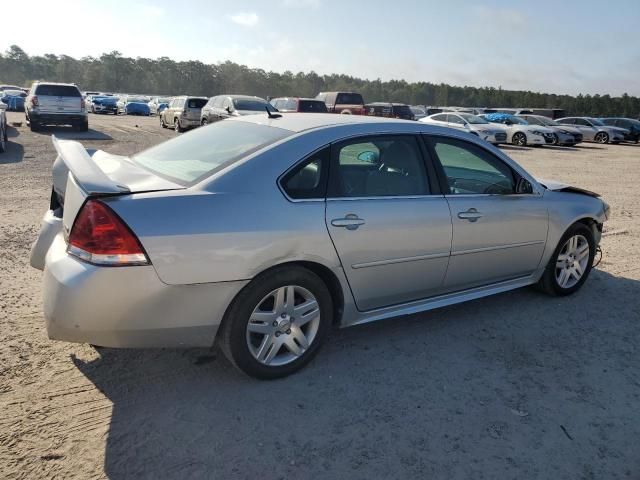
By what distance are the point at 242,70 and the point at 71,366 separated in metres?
107

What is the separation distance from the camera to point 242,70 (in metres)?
103

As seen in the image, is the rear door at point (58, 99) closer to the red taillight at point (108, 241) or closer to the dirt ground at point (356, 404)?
the dirt ground at point (356, 404)

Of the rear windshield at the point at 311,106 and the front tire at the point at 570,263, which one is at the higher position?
the rear windshield at the point at 311,106

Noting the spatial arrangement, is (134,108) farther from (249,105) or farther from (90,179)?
(90,179)

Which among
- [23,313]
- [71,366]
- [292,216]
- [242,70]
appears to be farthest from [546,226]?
[242,70]

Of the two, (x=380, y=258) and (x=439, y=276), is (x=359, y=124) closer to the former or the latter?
(x=380, y=258)

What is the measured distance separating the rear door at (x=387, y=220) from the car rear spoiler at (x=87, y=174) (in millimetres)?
1224

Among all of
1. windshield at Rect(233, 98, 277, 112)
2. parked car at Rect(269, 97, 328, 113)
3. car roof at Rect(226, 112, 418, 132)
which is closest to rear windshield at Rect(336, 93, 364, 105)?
parked car at Rect(269, 97, 328, 113)

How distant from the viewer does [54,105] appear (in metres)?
18.8

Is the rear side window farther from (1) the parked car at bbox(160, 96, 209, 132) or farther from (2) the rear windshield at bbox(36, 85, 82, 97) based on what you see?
(1) the parked car at bbox(160, 96, 209, 132)

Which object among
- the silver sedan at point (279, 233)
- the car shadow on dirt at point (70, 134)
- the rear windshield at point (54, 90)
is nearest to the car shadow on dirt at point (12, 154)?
the car shadow on dirt at point (70, 134)

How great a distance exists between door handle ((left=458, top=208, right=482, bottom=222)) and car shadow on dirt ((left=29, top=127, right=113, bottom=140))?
53.4 ft

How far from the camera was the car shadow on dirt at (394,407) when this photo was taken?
8.28ft

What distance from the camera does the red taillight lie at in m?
2.62
